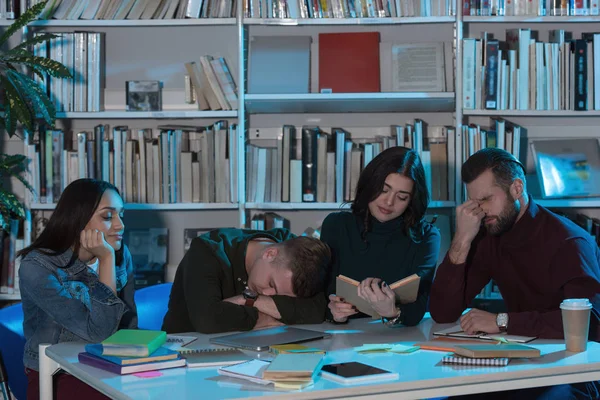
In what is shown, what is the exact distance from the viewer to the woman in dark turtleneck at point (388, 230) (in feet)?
8.50

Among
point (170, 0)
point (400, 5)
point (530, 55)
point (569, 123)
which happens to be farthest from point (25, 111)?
point (569, 123)

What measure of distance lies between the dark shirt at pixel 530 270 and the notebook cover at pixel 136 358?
93 cm

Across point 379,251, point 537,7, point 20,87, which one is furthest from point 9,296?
point 537,7

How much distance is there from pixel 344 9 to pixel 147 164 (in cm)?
116

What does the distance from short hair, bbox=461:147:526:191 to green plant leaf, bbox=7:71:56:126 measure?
6.09 feet

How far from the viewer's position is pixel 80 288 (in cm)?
219

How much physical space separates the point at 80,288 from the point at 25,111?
1.45 metres

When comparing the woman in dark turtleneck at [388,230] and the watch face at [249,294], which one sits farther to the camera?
the woman in dark turtleneck at [388,230]

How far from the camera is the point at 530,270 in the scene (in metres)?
2.42

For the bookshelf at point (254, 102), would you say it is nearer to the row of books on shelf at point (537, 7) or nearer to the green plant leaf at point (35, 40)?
the row of books on shelf at point (537, 7)

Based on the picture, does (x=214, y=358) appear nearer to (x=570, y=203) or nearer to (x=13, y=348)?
(x=13, y=348)

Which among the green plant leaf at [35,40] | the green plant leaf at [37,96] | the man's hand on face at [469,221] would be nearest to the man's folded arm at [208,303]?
the man's hand on face at [469,221]

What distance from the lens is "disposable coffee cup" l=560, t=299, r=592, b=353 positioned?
189 centimetres

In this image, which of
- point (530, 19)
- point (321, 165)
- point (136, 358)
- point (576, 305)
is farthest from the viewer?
point (321, 165)
